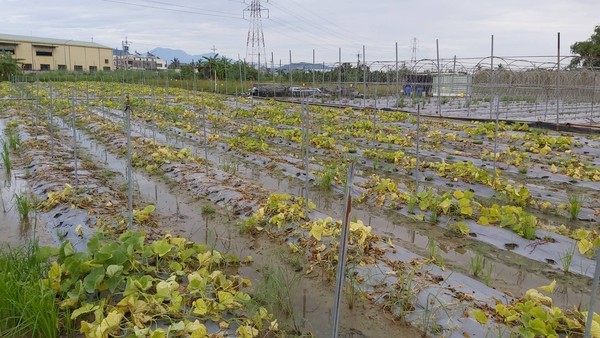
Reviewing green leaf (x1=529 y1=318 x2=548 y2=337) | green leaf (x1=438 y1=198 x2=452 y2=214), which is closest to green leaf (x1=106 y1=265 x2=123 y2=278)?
green leaf (x1=529 y1=318 x2=548 y2=337)

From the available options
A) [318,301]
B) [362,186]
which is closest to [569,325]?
[318,301]

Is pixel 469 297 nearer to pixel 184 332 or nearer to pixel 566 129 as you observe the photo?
pixel 184 332

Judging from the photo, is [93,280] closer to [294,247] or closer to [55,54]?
[294,247]

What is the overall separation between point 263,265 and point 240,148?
514 centimetres

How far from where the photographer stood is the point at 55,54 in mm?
59531

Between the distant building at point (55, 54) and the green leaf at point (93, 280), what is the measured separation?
177 ft

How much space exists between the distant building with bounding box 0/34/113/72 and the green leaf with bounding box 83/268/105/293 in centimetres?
5408

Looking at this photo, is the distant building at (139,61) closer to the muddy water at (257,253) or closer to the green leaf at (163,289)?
the muddy water at (257,253)

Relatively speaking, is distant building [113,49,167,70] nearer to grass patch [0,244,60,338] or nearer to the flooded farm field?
the flooded farm field

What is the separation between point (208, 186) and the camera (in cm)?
593

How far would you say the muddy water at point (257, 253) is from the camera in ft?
9.81

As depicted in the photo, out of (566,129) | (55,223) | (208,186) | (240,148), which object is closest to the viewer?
(55,223)

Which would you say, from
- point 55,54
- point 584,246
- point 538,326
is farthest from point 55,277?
point 55,54

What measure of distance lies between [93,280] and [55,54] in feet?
216
